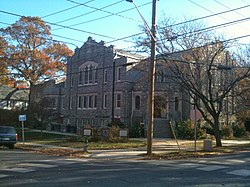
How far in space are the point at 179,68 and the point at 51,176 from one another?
1627cm

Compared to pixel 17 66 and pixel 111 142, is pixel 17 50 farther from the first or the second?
pixel 111 142

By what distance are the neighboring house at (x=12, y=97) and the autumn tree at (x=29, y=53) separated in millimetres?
16611

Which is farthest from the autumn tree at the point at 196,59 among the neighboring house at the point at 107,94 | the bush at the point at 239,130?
the bush at the point at 239,130

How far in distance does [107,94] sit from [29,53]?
1709 centimetres

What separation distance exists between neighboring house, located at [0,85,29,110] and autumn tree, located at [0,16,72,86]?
654 inches

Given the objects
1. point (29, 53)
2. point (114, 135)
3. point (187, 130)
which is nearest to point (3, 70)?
point (29, 53)

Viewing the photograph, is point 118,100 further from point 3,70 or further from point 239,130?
point 3,70

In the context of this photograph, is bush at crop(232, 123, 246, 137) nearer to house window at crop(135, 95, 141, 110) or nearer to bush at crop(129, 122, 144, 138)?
house window at crop(135, 95, 141, 110)

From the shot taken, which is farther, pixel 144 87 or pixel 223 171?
pixel 144 87

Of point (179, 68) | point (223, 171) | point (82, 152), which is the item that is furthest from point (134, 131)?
point (223, 171)

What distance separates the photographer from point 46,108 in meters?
33.3

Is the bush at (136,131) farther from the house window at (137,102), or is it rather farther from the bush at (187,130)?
the bush at (187,130)

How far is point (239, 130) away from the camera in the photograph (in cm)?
4322

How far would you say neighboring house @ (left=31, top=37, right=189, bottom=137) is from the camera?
1460 inches
